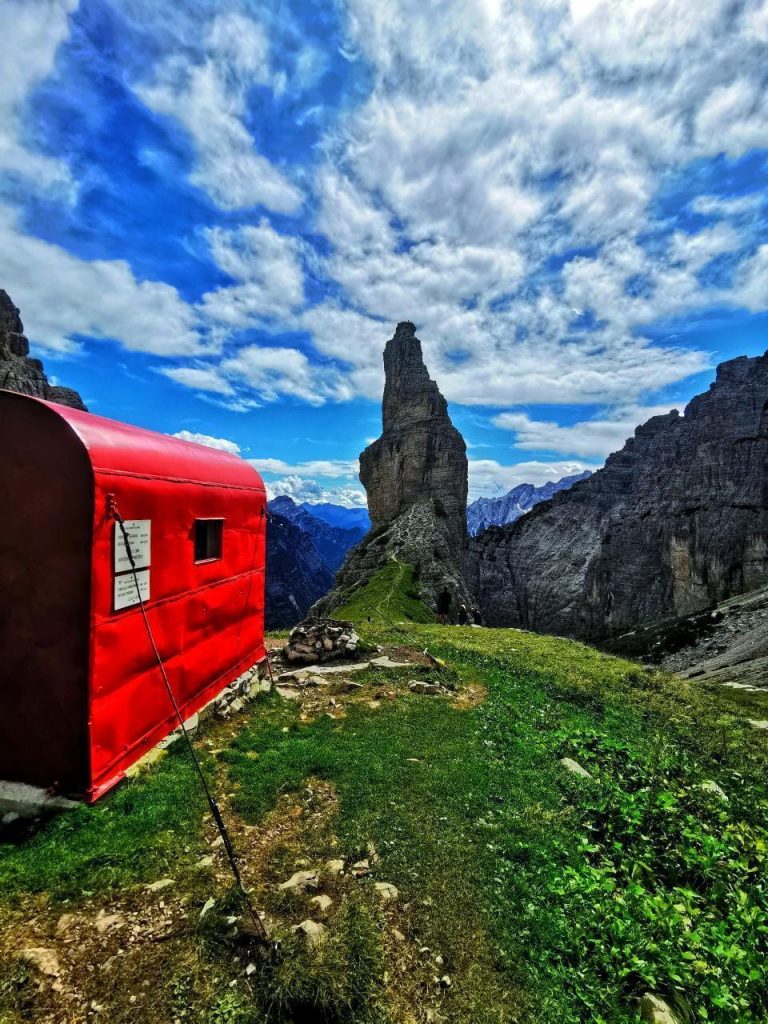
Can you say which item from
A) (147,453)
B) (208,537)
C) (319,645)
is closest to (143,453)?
(147,453)

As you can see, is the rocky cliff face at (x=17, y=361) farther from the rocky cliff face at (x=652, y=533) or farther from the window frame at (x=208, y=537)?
the rocky cliff face at (x=652, y=533)

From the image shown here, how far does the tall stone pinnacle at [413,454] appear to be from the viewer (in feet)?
327

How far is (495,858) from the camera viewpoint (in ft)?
22.9

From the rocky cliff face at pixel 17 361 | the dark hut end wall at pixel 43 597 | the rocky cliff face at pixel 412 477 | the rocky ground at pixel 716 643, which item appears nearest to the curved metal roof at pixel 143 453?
the dark hut end wall at pixel 43 597

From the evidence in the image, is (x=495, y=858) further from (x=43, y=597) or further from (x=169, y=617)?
(x=43, y=597)

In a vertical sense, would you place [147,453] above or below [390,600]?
above

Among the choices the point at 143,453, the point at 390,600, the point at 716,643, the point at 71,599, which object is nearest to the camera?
the point at 71,599

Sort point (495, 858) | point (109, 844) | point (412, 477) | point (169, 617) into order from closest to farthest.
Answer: point (109, 844) → point (495, 858) → point (169, 617) → point (412, 477)

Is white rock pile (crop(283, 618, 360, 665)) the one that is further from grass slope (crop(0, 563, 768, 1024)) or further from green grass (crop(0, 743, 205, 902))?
green grass (crop(0, 743, 205, 902))

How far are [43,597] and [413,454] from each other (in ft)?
314

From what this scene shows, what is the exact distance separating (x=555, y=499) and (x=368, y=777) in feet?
555

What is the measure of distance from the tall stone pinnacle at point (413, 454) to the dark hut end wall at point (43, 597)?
89.3 metres

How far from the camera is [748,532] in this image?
10081 cm

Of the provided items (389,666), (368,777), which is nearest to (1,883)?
(368,777)
